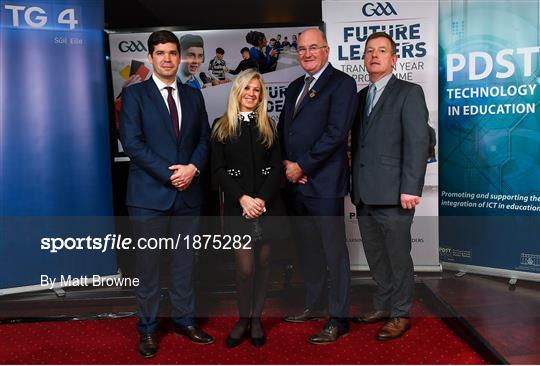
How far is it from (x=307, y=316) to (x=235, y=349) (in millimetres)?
537

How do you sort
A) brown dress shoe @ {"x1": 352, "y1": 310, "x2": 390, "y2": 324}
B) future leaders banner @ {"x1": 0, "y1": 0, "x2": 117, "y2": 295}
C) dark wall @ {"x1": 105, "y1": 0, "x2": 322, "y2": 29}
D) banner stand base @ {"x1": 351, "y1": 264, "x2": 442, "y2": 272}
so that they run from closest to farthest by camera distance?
brown dress shoe @ {"x1": 352, "y1": 310, "x2": 390, "y2": 324}
future leaders banner @ {"x1": 0, "y1": 0, "x2": 117, "y2": 295}
banner stand base @ {"x1": 351, "y1": 264, "x2": 442, "y2": 272}
dark wall @ {"x1": 105, "y1": 0, "x2": 322, "y2": 29}

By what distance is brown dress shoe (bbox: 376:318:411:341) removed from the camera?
2740mm

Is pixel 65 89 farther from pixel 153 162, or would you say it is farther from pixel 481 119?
pixel 481 119

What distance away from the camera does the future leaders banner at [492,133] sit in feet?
12.0

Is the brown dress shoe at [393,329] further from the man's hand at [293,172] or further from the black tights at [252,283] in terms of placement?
the man's hand at [293,172]

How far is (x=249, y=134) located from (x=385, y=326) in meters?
1.28

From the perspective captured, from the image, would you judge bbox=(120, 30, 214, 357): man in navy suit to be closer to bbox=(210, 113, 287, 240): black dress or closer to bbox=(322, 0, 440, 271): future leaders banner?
bbox=(210, 113, 287, 240): black dress

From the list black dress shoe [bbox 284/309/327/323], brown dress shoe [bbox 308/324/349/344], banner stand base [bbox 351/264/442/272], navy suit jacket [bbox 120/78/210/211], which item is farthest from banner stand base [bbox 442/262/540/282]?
navy suit jacket [bbox 120/78/210/211]

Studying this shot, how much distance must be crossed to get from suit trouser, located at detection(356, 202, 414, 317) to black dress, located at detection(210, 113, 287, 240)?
543 millimetres

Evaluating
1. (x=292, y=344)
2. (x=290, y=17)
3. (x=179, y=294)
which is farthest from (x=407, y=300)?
(x=290, y=17)

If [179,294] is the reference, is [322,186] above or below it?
above

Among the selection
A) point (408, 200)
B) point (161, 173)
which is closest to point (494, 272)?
point (408, 200)

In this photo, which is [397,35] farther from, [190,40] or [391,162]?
[190,40]

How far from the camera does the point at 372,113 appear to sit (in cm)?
280
